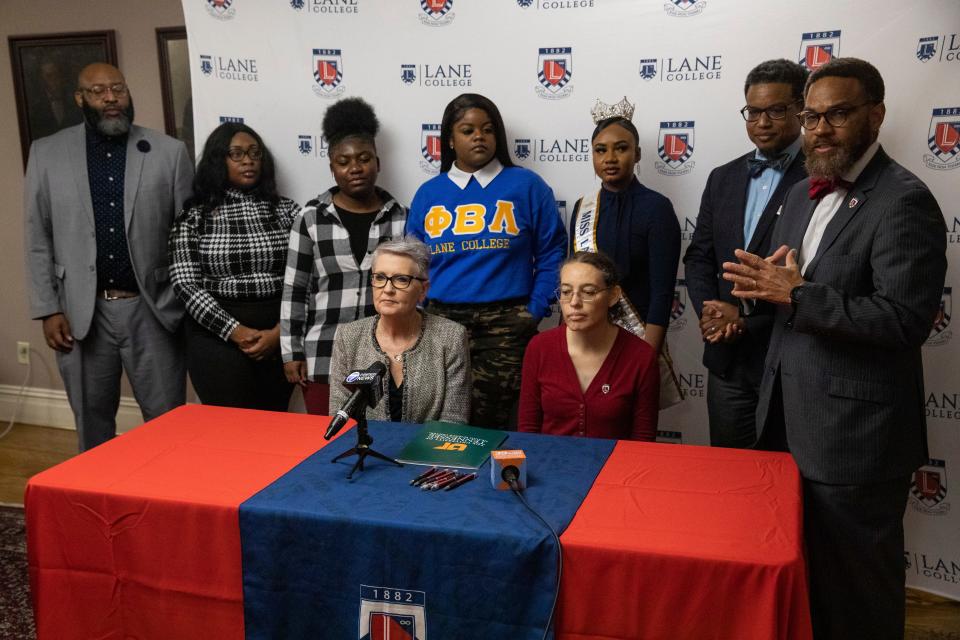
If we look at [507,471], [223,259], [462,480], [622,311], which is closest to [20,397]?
[223,259]

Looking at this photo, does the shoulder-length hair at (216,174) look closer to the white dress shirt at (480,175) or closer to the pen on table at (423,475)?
the white dress shirt at (480,175)

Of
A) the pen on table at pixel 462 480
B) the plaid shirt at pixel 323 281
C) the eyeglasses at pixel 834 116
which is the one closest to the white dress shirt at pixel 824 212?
the eyeglasses at pixel 834 116

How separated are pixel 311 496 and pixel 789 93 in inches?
74.5

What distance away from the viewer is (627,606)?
1.54 meters

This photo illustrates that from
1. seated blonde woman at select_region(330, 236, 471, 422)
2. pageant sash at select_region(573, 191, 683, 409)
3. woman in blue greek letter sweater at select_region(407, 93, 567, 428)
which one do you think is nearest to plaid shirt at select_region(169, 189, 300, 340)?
woman in blue greek letter sweater at select_region(407, 93, 567, 428)

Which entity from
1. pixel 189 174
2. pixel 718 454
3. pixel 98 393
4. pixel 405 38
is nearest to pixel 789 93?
pixel 718 454

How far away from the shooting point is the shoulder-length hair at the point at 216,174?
3252 mm

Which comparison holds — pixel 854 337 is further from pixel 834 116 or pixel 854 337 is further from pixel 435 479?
pixel 435 479

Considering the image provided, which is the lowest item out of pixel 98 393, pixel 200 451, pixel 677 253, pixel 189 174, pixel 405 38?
pixel 98 393

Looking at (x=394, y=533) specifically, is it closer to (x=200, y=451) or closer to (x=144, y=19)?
(x=200, y=451)

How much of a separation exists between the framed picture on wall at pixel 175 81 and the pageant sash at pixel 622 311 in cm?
221

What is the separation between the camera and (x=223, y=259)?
125 inches

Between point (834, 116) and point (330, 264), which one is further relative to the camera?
point (330, 264)

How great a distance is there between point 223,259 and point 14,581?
1.40 meters
